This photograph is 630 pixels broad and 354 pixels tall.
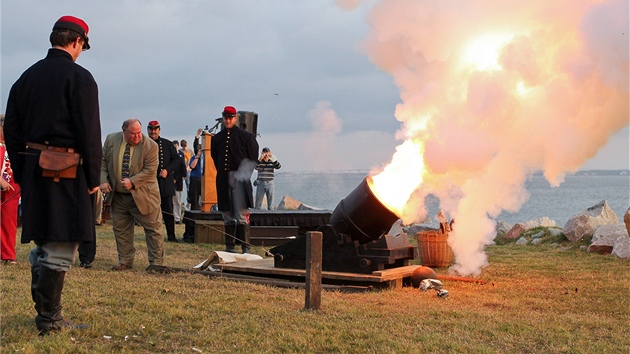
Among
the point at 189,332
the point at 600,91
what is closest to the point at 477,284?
the point at 600,91

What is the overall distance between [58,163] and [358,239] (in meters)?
4.10

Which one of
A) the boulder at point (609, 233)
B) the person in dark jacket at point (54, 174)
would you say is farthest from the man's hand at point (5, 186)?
the boulder at point (609, 233)

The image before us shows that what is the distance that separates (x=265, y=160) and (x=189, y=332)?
512 inches

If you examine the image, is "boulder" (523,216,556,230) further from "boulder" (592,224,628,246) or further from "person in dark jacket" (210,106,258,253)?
"person in dark jacket" (210,106,258,253)

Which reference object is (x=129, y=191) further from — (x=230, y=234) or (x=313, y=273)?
(x=313, y=273)

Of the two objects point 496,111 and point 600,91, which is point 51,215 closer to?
point 496,111

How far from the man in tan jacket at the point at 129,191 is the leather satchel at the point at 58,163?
3993mm

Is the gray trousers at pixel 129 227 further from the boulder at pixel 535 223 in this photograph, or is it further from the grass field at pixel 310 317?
the boulder at pixel 535 223

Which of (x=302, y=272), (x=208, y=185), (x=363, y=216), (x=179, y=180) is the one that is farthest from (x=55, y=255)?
Result: (x=179, y=180)

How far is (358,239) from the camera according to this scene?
808 cm

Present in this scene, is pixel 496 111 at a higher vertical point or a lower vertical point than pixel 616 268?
higher

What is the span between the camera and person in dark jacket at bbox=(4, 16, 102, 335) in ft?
15.8

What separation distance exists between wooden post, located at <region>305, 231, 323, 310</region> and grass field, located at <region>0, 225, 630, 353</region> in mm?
106

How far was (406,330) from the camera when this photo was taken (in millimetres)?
5395
